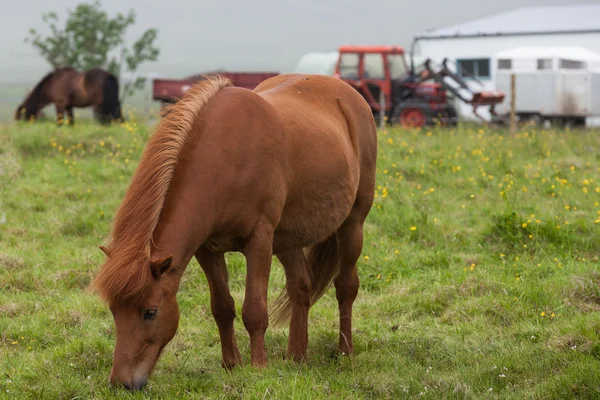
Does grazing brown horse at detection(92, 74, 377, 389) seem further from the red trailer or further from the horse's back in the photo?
the red trailer

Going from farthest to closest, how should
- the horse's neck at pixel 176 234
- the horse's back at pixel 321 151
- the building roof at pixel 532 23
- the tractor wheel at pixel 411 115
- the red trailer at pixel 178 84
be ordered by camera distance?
1. the building roof at pixel 532 23
2. the red trailer at pixel 178 84
3. the tractor wheel at pixel 411 115
4. the horse's back at pixel 321 151
5. the horse's neck at pixel 176 234

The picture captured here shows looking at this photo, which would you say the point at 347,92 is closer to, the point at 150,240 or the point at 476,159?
the point at 150,240

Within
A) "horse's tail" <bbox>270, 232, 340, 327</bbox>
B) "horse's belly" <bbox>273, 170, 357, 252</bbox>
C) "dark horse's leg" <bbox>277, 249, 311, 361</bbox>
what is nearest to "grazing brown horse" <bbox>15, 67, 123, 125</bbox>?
"horse's tail" <bbox>270, 232, 340, 327</bbox>

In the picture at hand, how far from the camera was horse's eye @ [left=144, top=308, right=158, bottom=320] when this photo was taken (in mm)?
3770

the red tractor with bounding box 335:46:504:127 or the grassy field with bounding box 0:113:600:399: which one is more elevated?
the red tractor with bounding box 335:46:504:127

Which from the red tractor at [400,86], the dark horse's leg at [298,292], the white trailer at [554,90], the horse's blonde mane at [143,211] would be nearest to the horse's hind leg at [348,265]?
the dark horse's leg at [298,292]

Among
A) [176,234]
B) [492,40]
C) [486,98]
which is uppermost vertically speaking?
[492,40]

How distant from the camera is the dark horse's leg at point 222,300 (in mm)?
4586

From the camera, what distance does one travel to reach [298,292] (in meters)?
5.07

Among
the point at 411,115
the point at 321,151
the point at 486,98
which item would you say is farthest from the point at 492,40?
the point at 321,151

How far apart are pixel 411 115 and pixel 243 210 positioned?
17.6 meters

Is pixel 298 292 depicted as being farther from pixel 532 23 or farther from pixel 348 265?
pixel 532 23

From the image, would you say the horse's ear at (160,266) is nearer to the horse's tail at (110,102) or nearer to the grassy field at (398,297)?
the grassy field at (398,297)

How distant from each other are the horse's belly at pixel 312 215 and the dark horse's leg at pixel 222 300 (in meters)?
0.38
